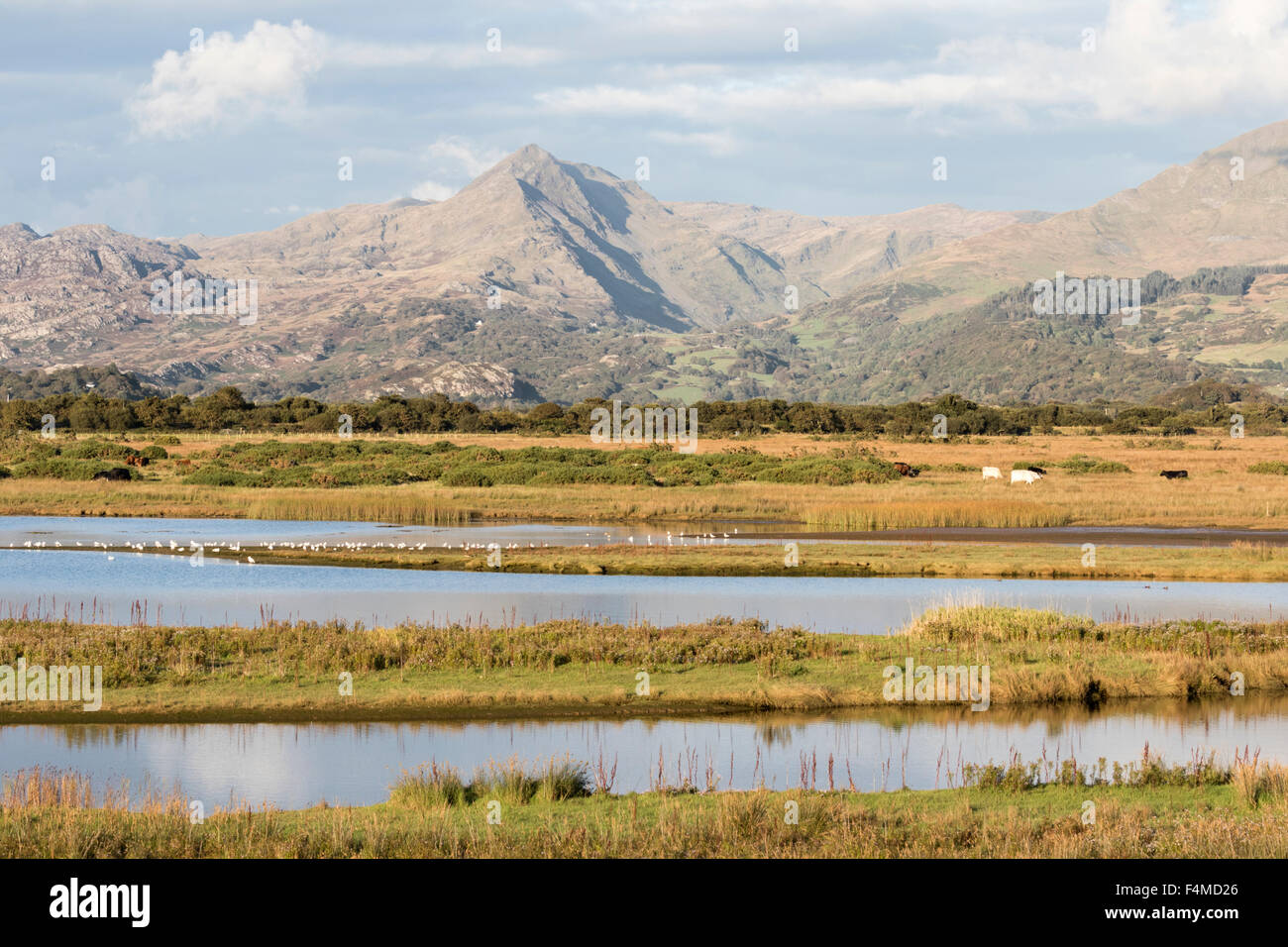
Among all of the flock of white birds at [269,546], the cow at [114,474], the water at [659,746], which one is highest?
the cow at [114,474]

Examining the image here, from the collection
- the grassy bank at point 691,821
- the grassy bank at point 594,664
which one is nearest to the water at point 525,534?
the grassy bank at point 594,664

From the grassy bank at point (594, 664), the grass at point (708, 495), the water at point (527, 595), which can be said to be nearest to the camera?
the grassy bank at point (594, 664)

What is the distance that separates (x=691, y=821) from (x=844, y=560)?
3216 cm

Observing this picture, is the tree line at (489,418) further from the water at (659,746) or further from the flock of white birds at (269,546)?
the water at (659,746)

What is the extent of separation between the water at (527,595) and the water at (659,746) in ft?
29.8

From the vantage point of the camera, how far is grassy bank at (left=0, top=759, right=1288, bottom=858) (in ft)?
48.5

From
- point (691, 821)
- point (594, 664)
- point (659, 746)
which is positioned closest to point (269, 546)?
point (594, 664)

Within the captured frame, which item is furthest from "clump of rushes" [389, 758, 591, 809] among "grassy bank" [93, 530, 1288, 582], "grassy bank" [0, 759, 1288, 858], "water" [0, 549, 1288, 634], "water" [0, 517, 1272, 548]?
"water" [0, 517, 1272, 548]

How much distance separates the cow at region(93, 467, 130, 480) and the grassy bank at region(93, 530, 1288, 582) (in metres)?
30.5

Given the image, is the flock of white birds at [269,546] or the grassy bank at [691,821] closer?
the grassy bank at [691,821]

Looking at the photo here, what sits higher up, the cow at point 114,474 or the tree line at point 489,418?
the tree line at point 489,418

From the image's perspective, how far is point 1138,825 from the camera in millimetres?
15914

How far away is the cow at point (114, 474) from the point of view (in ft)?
261
